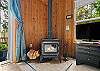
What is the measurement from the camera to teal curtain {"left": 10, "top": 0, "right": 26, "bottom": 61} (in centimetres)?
562

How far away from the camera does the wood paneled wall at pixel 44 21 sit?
619 centimetres

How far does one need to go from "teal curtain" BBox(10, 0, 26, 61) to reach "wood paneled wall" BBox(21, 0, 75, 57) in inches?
13.0

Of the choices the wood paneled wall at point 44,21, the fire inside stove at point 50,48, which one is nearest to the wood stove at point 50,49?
the fire inside stove at point 50,48

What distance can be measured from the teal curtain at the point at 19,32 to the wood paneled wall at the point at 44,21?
1.08 feet

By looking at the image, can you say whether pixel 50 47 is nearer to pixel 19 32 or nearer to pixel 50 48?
pixel 50 48

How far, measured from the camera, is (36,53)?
5.94 meters

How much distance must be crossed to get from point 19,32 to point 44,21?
109cm

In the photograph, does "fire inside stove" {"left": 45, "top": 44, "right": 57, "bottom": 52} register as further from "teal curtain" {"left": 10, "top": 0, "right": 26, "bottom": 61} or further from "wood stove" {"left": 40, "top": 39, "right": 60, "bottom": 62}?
"teal curtain" {"left": 10, "top": 0, "right": 26, "bottom": 61}

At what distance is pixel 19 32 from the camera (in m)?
5.77

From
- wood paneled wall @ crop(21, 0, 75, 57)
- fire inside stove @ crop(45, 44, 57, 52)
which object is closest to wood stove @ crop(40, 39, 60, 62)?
fire inside stove @ crop(45, 44, 57, 52)

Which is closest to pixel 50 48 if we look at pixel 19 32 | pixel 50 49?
pixel 50 49

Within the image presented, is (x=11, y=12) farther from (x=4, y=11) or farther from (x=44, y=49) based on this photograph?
(x=44, y=49)

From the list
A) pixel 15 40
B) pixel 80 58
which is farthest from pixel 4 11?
pixel 80 58

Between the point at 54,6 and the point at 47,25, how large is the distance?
0.73m
